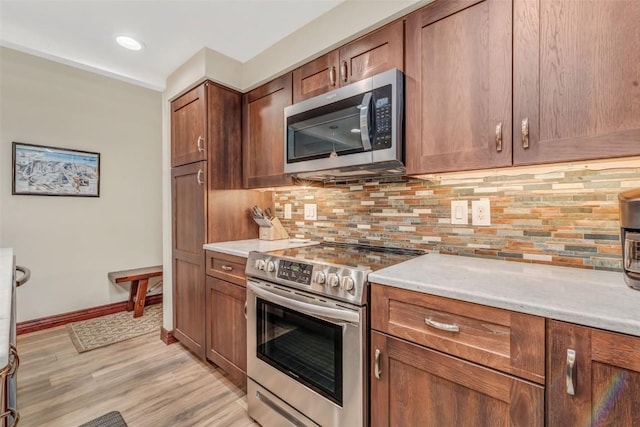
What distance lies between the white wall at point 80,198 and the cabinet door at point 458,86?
10.4 feet

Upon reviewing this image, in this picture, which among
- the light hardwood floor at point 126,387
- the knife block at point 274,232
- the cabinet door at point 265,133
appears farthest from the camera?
the knife block at point 274,232

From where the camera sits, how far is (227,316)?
1.91m

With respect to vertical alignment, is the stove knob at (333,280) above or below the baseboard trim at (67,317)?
above

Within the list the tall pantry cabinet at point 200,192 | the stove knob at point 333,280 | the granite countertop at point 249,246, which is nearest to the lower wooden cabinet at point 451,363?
the stove knob at point 333,280

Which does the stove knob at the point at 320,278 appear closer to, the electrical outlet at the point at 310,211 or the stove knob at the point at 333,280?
the stove knob at the point at 333,280

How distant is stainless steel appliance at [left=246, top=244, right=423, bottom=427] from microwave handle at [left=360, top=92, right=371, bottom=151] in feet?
1.89

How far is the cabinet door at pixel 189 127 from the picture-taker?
2148 millimetres

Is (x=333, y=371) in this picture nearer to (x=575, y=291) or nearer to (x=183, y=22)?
(x=575, y=291)

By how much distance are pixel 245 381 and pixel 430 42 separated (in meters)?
2.10

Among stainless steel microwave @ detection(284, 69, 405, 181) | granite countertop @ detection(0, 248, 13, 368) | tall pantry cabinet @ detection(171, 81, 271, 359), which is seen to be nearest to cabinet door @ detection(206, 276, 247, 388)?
tall pantry cabinet @ detection(171, 81, 271, 359)

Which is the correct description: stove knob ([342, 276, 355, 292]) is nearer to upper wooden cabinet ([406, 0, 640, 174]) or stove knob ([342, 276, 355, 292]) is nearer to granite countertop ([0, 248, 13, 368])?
upper wooden cabinet ([406, 0, 640, 174])

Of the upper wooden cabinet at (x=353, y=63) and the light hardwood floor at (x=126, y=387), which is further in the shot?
the light hardwood floor at (x=126, y=387)

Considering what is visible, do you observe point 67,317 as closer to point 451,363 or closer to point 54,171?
point 54,171

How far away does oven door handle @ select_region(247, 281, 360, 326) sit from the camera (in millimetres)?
1155
